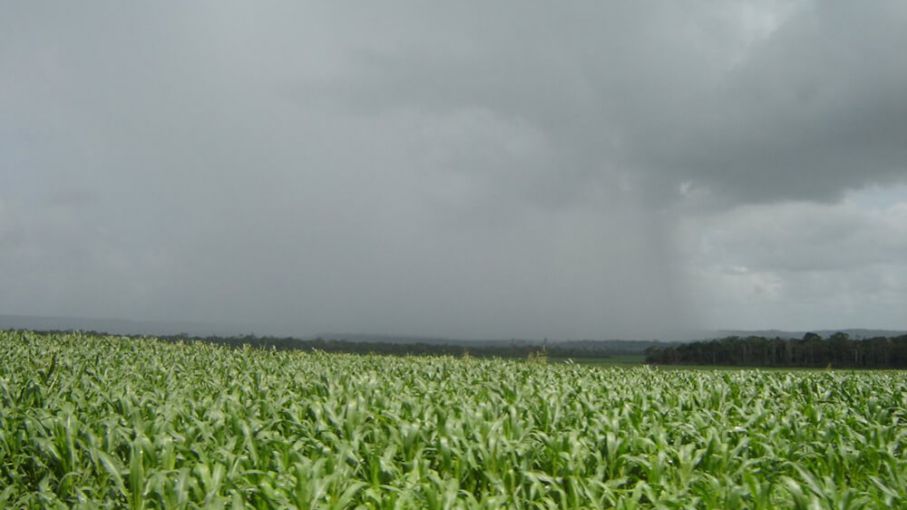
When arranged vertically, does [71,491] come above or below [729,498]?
below

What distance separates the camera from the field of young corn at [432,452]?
16.0ft

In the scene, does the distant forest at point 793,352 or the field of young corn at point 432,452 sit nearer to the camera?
the field of young corn at point 432,452

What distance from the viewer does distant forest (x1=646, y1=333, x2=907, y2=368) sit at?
52031mm

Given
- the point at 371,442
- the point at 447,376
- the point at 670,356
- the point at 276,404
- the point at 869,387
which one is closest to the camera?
the point at 371,442

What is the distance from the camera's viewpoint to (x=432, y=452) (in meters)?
6.57

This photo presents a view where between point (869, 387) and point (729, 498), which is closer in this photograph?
point (729, 498)

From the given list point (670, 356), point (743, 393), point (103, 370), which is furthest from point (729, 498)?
point (670, 356)

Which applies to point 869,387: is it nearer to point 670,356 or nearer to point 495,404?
point 495,404

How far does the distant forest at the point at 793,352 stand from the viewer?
171ft

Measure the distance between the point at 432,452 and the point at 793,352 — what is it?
5678 cm

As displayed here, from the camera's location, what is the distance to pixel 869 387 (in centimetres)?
1293

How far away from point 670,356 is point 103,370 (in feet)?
169

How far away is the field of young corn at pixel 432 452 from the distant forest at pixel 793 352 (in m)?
48.5

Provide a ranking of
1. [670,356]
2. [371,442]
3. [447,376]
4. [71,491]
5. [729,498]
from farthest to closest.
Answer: [670,356]
[447,376]
[371,442]
[71,491]
[729,498]
